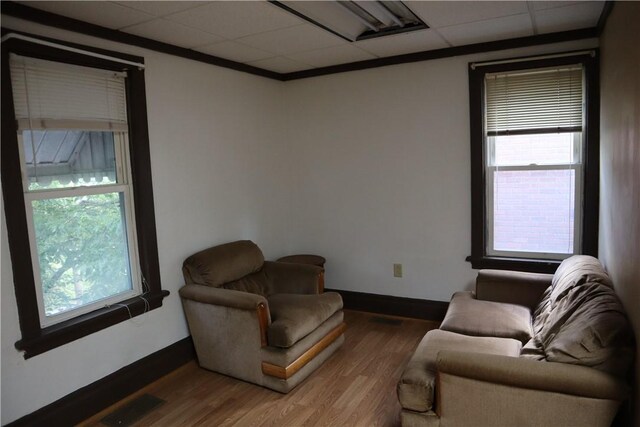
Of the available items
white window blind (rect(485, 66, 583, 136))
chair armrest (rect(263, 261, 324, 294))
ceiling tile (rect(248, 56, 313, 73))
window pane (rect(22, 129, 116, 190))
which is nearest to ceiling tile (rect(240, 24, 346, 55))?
ceiling tile (rect(248, 56, 313, 73))

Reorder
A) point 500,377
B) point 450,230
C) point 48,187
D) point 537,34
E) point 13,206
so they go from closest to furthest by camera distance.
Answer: point 500,377
point 13,206
point 48,187
point 537,34
point 450,230

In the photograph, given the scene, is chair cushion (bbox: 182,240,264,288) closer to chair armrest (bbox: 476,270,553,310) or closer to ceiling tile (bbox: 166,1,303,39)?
ceiling tile (bbox: 166,1,303,39)

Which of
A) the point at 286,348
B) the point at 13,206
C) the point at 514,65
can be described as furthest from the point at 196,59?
the point at 514,65

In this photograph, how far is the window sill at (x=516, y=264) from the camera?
340cm

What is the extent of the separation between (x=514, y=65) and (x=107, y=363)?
137 inches

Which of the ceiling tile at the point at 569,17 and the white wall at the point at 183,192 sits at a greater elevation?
the ceiling tile at the point at 569,17

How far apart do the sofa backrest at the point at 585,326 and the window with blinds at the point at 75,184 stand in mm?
2453

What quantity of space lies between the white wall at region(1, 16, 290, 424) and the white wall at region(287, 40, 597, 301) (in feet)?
1.06

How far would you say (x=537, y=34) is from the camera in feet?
10.6

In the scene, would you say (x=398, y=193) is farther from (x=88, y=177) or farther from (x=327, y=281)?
(x=88, y=177)

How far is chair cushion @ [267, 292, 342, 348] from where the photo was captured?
9.02ft

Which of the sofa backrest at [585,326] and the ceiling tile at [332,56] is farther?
the ceiling tile at [332,56]

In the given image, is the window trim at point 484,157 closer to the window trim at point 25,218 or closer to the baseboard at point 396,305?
the baseboard at point 396,305

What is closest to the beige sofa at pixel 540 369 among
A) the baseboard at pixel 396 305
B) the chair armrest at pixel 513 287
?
the chair armrest at pixel 513 287
